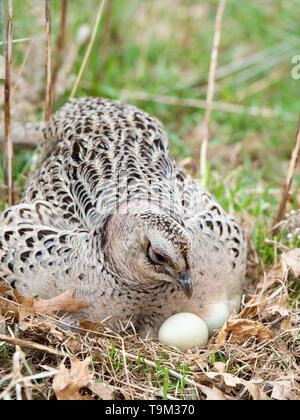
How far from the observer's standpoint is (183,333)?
13.0ft

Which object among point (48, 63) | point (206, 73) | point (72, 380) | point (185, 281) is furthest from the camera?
point (206, 73)

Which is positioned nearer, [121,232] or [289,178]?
[121,232]

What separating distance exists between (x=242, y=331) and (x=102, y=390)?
1099 mm

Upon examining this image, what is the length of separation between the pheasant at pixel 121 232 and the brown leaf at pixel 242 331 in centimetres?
25

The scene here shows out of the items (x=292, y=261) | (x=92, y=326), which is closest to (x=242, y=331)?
(x=292, y=261)

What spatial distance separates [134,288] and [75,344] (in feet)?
1.77

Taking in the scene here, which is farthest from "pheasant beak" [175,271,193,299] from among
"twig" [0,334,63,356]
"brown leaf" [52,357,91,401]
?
"twig" [0,334,63,356]

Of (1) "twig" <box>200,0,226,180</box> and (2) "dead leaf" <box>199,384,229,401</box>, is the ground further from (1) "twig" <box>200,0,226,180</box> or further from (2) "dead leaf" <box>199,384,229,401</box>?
(1) "twig" <box>200,0,226,180</box>

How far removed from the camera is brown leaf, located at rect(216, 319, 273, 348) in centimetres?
400

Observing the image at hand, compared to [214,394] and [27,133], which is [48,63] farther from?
[214,394]

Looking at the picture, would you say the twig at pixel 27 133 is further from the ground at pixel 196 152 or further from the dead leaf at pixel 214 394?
the dead leaf at pixel 214 394

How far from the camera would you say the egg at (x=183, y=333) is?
3.96 m
